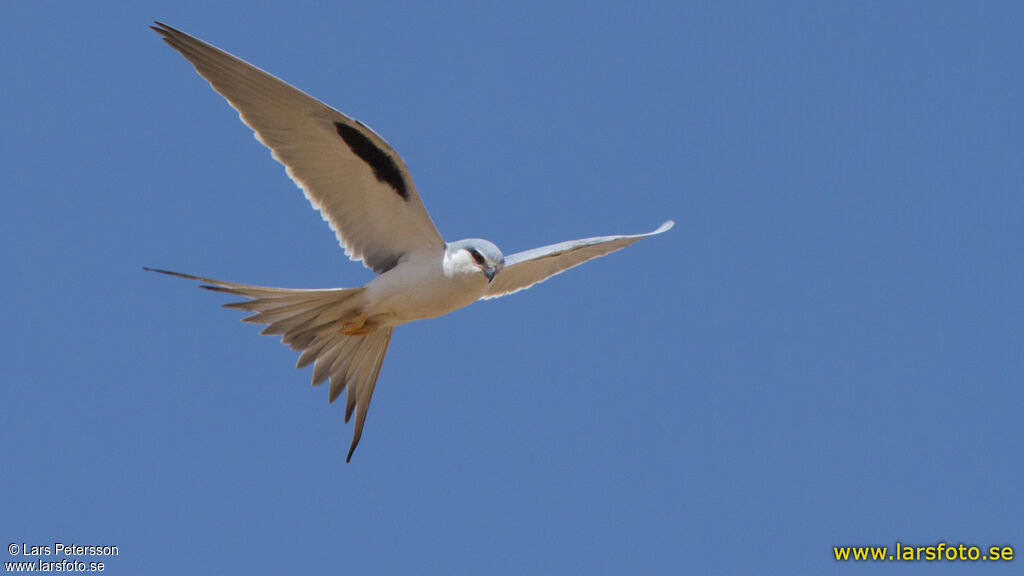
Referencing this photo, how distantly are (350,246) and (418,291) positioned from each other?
26.9 inches

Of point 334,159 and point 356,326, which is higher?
point 334,159

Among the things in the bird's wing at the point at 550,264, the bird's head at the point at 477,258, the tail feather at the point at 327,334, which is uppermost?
the bird's wing at the point at 550,264

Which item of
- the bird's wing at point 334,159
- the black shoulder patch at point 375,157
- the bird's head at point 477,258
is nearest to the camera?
the bird's wing at point 334,159

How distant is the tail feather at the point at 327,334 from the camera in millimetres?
7707

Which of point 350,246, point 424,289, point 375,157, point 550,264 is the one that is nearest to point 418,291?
point 424,289

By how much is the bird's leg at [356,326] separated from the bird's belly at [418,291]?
77 mm

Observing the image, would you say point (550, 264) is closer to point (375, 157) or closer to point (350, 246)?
point (350, 246)

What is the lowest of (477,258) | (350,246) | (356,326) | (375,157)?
(356,326)

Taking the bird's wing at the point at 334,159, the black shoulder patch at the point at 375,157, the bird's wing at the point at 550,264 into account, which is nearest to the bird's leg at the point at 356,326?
the bird's wing at the point at 334,159

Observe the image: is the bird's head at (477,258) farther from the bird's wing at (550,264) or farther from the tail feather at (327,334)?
the bird's wing at (550,264)

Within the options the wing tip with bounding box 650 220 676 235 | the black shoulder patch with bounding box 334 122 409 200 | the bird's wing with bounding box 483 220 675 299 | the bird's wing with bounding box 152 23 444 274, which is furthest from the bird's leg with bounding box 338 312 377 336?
the wing tip with bounding box 650 220 676 235

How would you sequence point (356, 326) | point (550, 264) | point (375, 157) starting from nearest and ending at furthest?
point (375, 157), point (356, 326), point (550, 264)

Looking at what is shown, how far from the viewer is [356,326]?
8.18 m

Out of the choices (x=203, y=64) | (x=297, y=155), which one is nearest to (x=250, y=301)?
(x=297, y=155)
